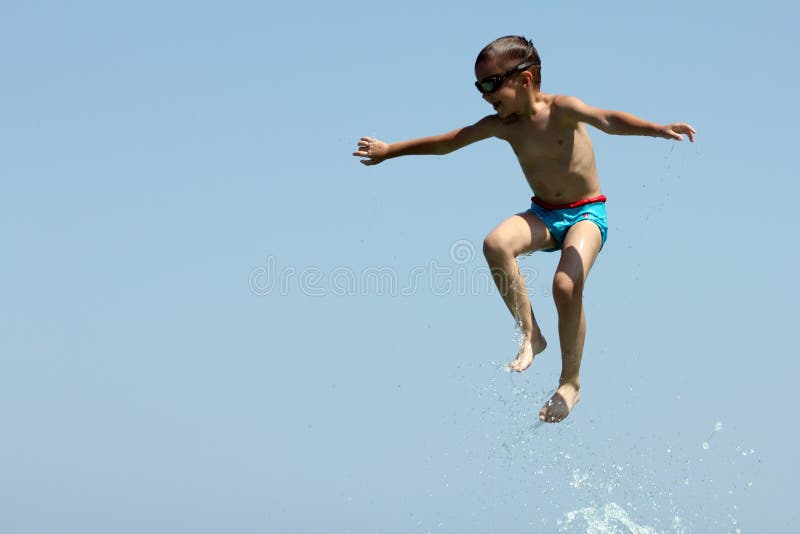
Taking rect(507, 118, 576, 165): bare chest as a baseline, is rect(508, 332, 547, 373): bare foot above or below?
below

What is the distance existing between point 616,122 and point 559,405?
3.02m

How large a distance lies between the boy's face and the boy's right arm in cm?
46

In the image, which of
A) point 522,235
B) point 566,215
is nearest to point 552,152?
point 566,215

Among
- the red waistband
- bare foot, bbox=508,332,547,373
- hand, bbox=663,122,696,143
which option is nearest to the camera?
hand, bbox=663,122,696,143

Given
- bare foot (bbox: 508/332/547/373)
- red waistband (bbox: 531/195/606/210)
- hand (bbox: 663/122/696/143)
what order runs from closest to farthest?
1. hand (bbox: 663/122/696/143)
2. red waistband (bbox: 531/195/606/210)
3. bare foot (bbox: 508/332/547/373)

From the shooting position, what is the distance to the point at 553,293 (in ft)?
41.3

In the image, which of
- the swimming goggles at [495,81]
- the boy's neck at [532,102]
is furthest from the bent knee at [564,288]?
the swimming goggles at [495,81]

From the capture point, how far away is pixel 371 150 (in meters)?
13.5

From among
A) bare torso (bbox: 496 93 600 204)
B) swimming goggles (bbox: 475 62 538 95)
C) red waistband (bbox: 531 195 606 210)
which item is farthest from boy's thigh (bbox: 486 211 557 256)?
swimming goggles (bbox: 475 62 538 95)

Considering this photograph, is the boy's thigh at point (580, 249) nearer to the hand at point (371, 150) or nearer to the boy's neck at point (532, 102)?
the boy's neck at point (532, 102)

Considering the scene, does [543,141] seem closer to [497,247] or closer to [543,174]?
[543,174]

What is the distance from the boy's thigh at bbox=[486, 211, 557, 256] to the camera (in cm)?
1276

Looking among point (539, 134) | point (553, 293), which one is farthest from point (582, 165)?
point (553, 293)

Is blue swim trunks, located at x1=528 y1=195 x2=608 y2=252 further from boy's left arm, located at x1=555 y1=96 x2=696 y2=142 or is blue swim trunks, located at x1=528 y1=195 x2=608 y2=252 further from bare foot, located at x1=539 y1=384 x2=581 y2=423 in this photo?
bare foot, located at x1=539 y1=384 x2=581 y2=423
